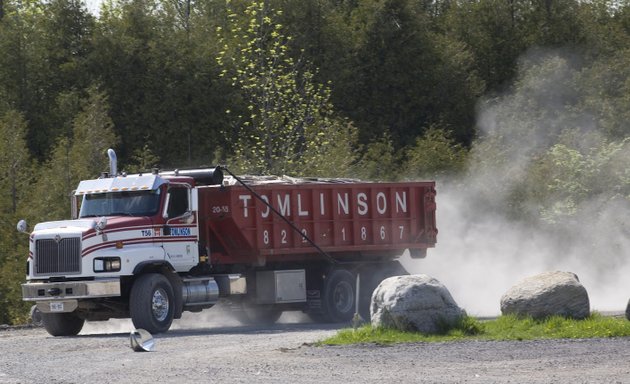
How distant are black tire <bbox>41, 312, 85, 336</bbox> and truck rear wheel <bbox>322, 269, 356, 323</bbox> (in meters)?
5.87

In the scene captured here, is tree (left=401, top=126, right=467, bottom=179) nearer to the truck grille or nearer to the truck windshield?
the truck windshield

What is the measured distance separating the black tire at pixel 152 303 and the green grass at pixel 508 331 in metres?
4.83

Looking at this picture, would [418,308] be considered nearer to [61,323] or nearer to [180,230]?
[180,230]

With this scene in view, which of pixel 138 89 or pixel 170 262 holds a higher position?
pixel 138 89

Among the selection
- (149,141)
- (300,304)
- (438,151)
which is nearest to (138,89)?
(149,141)

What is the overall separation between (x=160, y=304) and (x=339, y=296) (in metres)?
5.61

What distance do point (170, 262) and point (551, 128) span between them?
36.7 m

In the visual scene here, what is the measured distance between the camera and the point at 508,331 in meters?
22.7

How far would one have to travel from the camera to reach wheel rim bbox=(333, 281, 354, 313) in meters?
30.9

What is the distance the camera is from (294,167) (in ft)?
146

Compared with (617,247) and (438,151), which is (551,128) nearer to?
(438,151)

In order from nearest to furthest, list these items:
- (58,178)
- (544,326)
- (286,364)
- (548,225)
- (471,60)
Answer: (286,364) → (544,326) → (58,178) → (548,225) → (471,60)

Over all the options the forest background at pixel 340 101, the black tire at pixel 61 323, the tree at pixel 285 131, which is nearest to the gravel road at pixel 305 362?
the black tire at pixel 61 323

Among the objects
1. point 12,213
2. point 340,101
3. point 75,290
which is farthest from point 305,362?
point 340,101
